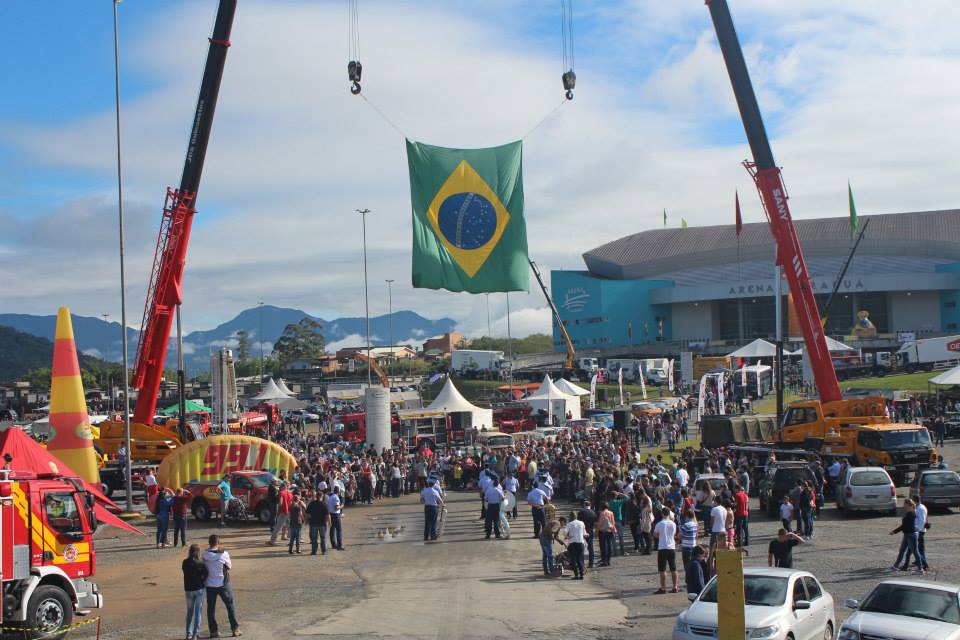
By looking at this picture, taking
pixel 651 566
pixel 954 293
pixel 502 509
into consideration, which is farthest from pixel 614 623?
pixel 954 293

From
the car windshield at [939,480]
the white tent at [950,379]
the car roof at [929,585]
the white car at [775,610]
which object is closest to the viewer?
the white car at [775,610]

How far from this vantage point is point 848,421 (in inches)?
1168

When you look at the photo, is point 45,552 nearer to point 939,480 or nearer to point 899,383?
point 939,480

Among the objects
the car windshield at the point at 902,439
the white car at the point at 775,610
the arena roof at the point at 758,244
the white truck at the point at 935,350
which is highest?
the arena roof at the point at 758,244

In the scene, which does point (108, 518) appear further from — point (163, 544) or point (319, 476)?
point (319, 476)

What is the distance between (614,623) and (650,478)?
32.6 feet

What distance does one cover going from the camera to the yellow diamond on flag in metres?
24.5

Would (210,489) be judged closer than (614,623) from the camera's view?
No

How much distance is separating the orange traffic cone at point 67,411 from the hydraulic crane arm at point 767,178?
20.0 meters

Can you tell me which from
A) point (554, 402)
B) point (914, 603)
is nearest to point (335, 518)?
point (914, 603)

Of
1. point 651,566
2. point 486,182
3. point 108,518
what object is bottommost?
point 651,566

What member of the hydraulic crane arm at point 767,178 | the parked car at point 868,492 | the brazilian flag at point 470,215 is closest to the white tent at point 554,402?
the hydraulic crane arm at point 767,178

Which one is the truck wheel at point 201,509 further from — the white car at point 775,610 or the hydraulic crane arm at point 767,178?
the hydraulic crane arm at point 767,178

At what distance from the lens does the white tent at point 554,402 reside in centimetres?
5206
